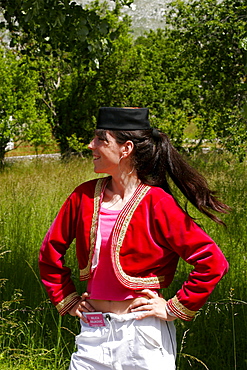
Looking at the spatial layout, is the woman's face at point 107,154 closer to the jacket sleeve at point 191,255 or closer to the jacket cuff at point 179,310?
the jacket sleeve at point 191,255

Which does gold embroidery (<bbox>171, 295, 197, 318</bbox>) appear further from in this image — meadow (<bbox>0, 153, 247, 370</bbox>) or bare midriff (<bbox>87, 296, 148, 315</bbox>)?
meadow (<bbox>0, 153, 247, 370</bbox>)

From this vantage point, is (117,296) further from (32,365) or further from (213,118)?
(213,118)

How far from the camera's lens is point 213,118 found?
42.8ft

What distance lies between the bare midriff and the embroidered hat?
70 cm

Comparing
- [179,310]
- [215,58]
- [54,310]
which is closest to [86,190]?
[179,310]

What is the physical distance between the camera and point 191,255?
6.47 feet

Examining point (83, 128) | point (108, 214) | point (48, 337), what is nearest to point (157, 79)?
point (83, 128)

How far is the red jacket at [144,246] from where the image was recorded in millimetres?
1961

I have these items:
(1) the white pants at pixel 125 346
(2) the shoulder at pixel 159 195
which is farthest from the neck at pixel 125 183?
(1) the white pants at pixel 125 346

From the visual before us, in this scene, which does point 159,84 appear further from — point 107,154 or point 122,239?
point 122,239

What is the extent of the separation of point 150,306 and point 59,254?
451 mm

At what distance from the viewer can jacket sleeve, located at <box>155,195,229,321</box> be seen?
1.94 meters

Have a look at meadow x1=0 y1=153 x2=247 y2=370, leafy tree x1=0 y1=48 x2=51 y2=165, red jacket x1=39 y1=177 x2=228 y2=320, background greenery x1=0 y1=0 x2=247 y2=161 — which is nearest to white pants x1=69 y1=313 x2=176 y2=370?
red jacket x1=39 y1=177 x2=228 y2=320

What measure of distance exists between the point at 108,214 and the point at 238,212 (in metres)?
3.43
